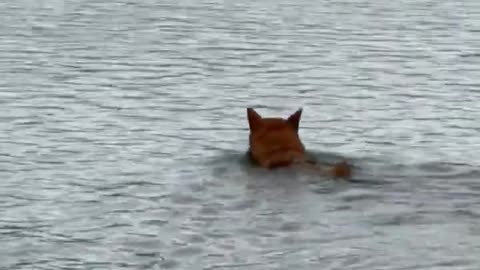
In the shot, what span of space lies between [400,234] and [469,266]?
0.95m

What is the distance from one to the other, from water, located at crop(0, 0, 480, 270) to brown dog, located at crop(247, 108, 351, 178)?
168mm

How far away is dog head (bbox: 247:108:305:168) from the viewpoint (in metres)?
13.6

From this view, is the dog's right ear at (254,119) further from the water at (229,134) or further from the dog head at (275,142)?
the water at (229,134)

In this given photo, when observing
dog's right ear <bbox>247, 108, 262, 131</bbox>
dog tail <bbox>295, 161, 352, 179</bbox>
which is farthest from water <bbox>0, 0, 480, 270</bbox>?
dog's right ear <bbox>247, 108, 262, 131</bbox>

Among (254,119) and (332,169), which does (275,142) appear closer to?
(254,119)

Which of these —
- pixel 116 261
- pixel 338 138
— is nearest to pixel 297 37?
pixel 338 138

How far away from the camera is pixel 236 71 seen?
1927 cm

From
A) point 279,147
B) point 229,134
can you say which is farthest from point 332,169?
point 229,134

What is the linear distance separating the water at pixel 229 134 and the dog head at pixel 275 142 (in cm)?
17

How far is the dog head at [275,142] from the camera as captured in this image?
1364cm

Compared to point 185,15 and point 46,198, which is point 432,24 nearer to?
point 185,15

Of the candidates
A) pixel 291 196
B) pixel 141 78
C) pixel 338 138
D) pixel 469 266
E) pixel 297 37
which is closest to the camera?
pixel 469 266

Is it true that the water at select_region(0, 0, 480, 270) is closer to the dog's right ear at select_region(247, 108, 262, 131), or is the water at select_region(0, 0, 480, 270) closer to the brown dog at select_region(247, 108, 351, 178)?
the brown dog at select_region(247, 108, 351, 178)

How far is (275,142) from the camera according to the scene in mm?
13781
